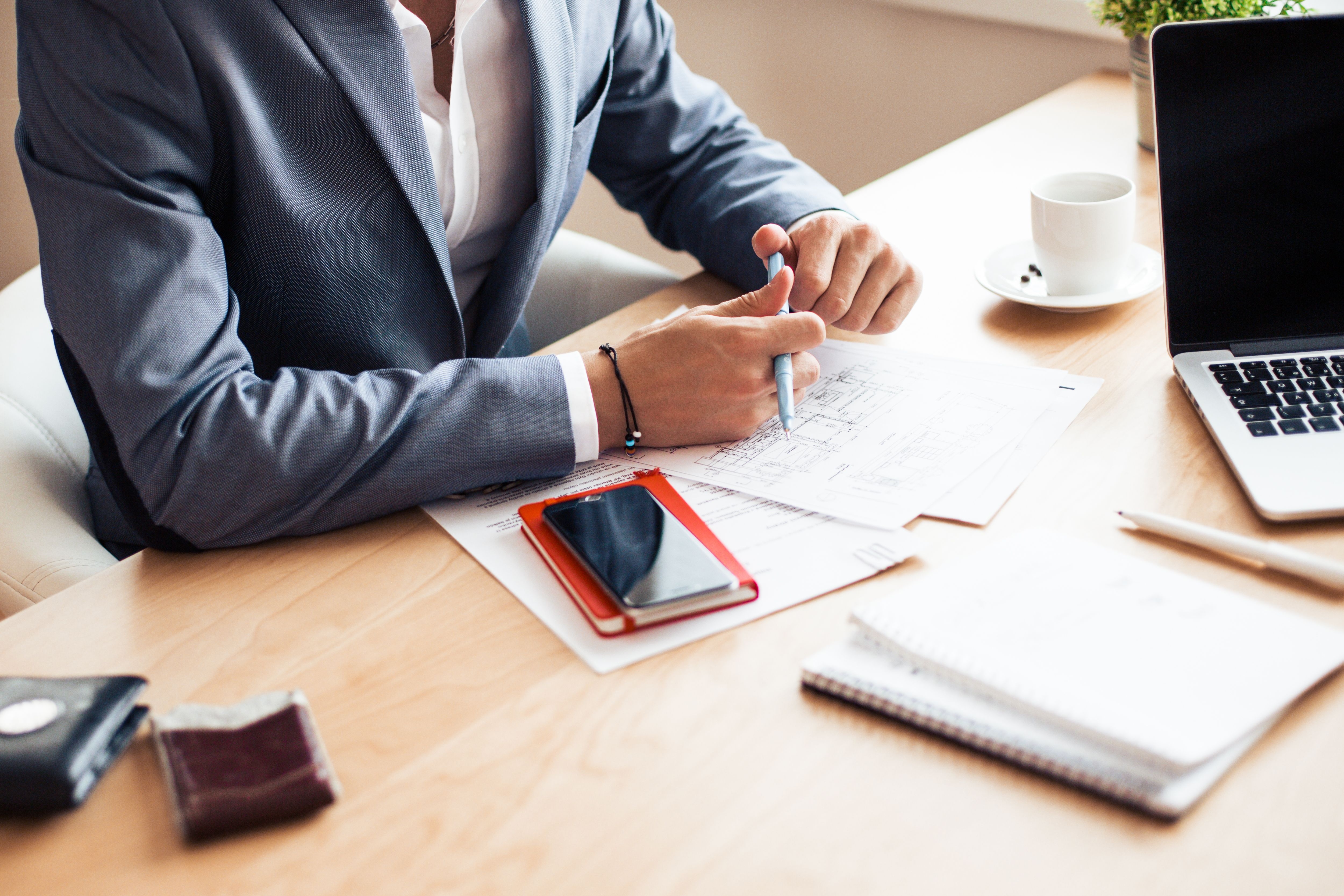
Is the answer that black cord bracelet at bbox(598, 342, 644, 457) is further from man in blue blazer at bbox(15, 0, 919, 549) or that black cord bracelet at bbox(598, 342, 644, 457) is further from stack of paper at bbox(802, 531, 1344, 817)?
stack of paper at bbox(802, 531, 1344, 817)

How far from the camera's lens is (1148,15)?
4.64 feet

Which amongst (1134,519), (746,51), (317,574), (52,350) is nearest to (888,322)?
(1134,519)

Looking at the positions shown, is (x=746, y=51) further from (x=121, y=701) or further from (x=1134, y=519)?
(x=121, y=701)

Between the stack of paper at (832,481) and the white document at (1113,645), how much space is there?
3.1 inches

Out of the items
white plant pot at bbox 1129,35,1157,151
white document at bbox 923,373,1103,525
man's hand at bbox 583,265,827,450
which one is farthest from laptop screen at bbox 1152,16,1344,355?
white plant pot at bbox 1129,35,1157,151

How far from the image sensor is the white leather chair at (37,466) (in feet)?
3.13

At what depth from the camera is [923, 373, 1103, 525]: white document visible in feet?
2.61

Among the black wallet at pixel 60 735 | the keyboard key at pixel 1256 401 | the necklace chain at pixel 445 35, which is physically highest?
the necklace chain at pixel 445 35

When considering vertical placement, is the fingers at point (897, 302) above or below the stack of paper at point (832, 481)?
above

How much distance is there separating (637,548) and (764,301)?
31cm

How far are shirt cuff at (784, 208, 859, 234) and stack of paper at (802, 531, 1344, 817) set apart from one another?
20.7 inches

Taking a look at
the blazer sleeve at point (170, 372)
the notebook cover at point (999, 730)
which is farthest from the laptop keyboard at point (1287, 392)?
the blazer sleeve at point (170, 372)

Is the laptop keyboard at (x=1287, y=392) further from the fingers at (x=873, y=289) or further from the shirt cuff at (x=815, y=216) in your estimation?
the shirt cuff at (x=815, y=216)

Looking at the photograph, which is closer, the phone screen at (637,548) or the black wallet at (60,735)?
the black wallet at (60,735)
